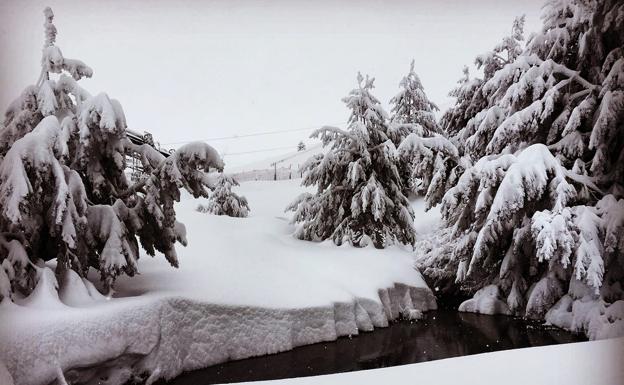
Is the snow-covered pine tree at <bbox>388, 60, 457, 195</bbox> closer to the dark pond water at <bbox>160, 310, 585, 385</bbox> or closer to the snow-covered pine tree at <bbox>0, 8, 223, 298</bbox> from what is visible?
the dark pond water at <bbox>160, 310, 585, 385</bbox>

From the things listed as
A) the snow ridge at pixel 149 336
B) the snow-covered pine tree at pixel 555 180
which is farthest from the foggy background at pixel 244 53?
the snow ridge at pixel 149 336

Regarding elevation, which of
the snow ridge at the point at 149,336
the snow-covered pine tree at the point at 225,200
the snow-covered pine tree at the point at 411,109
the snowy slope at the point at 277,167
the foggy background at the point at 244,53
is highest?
the foggy background at the point at 244,53

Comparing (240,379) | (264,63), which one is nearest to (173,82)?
(264,63)

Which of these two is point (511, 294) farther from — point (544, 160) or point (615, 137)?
point (615, 137)

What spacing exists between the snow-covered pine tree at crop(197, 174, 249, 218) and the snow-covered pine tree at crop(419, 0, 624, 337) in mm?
1981

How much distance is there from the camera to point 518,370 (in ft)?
9.55

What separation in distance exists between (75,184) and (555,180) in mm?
3497

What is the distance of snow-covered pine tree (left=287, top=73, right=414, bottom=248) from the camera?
390cm

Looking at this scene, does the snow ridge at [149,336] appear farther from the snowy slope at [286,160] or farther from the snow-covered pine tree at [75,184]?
the snowy slope at [286,160]

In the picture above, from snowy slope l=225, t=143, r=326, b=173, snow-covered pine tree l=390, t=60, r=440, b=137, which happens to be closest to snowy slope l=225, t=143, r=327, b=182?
snowy slope l=225, t=143, r=326, b=173

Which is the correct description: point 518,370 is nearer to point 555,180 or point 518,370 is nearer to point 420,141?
point 555,180

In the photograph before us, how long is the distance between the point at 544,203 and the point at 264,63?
2511 mm

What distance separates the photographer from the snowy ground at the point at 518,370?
2859 millimetres

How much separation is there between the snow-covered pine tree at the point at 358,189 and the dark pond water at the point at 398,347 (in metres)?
0.97
